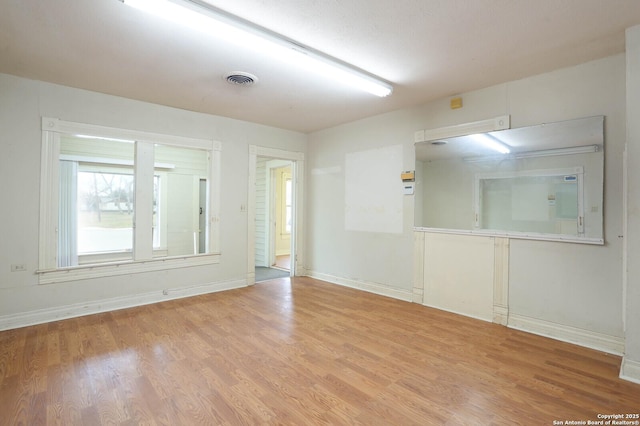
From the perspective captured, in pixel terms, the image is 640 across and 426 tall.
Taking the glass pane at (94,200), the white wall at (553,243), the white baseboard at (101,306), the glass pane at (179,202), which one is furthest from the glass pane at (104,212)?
the white wall at (553,243)

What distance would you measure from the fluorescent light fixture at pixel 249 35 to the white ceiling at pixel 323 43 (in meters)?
0.07

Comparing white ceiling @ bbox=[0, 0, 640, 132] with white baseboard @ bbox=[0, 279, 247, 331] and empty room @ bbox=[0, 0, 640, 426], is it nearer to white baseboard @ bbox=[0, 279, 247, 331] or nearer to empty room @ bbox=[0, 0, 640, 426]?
empty room @ bbox=[0, 0, 640, 426]

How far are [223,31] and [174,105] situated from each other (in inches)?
90.6

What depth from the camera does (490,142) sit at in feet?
11.6

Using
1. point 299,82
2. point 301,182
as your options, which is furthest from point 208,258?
point 299,82

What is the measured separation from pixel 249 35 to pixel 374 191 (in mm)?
2941

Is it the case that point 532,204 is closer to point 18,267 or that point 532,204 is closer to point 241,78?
point 241,78

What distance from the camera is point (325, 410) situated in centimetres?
193

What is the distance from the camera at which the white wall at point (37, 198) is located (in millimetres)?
3279

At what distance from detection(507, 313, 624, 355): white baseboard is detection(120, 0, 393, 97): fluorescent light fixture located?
9.94ft

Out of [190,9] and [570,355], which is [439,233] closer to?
[570,355]

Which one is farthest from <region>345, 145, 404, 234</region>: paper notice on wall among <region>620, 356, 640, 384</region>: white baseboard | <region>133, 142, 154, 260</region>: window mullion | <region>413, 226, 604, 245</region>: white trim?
<region>133, 142, 154, 260</region>: window mullion

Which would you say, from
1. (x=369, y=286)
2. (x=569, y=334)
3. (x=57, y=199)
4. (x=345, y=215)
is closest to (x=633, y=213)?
(x=569, y=334)

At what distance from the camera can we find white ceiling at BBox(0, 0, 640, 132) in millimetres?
2162
